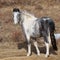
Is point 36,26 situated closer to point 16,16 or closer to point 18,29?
point 16,16

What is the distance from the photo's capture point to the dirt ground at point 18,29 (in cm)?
1262

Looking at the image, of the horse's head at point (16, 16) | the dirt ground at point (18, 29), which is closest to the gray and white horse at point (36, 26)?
the horse's head at point (16, 16)

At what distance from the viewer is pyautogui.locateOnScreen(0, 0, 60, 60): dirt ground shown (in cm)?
1262

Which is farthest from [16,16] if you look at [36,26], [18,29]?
[18,29]

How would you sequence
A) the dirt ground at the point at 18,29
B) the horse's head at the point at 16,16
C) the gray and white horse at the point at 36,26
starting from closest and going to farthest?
the gray and white horse at the point at 36,26 < the horse's head at the point at 16,16 < the dirt ground at the point at 18,29

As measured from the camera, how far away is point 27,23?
39.8 ft

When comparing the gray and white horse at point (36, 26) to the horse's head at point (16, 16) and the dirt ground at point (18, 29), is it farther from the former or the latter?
the dirt ground at point (18, 29)

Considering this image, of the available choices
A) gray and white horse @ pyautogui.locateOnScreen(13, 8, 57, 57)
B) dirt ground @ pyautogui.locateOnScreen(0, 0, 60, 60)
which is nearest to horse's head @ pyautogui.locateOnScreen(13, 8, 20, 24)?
gray and white horse @ pyautogui.locateOnScreen(13, 8, 57, 57)

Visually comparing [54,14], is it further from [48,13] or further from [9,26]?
[9,26]

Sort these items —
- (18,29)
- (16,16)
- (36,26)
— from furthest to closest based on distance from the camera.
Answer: (18,29)
(16,16)
(36,26)

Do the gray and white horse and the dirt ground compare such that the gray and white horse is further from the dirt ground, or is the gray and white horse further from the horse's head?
the dirt ground

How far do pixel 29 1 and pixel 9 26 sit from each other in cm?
540

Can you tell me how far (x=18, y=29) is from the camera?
55.8 feet

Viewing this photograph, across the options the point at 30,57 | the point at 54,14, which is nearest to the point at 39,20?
the point at 30,57
